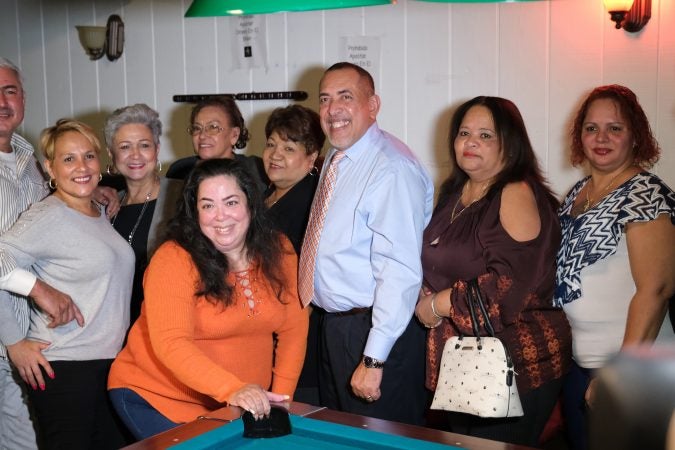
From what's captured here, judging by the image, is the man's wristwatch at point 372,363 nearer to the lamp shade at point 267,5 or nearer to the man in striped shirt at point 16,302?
the man in striped shirt at point 16,302

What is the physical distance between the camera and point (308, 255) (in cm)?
291

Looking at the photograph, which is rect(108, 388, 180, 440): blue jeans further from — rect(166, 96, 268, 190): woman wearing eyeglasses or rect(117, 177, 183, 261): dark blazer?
rect(166, 96, 268, 190): woman wearing eyeglasses

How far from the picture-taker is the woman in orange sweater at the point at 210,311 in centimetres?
256

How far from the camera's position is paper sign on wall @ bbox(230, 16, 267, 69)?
475 cm

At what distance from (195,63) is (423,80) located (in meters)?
1.51

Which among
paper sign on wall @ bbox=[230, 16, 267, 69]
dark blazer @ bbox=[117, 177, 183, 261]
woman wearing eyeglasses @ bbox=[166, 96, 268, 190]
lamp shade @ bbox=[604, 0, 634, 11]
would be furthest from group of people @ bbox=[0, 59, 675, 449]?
paper sign on wall @ bbox=[230, 16, 267, 69]

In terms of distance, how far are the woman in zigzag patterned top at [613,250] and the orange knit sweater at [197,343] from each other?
939mm

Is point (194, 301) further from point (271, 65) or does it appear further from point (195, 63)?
point (195, 63)

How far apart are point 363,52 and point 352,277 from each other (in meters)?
1.88

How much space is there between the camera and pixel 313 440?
210 cm

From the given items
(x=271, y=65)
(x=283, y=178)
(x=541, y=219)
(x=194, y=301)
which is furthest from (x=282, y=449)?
(x=271, y=65)

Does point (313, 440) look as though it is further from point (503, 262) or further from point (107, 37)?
point (107, 37)

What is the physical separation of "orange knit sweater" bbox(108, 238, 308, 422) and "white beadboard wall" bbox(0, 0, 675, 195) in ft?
5.53

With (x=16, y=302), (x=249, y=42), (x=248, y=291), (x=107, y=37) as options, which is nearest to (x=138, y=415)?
(x=248, y=291)
